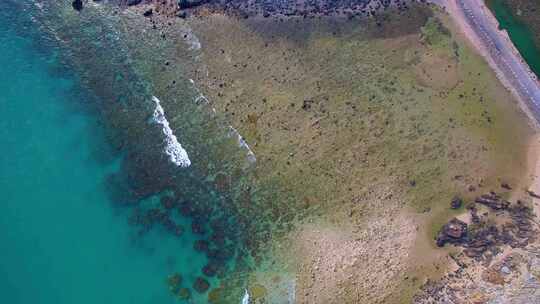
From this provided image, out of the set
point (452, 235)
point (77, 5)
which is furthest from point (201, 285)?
point (77, 5)

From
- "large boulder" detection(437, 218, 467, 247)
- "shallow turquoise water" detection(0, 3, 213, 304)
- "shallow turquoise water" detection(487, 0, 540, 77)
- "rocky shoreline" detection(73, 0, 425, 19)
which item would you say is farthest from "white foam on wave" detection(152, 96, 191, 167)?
"shallow turquoise water" detection(487, 0, 540, 77)

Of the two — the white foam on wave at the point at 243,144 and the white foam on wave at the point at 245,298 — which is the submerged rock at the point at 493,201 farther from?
the white foam on wave at the point at 245,298

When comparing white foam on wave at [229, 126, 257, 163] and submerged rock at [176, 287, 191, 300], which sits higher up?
white foam on wave at [229, 126, 257, 163]

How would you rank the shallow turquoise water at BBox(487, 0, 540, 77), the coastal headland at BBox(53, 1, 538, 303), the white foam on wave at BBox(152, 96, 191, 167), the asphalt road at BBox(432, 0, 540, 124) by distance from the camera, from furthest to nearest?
the shallow turquoise water at BBox(487, 0, 540, 77) → the asphalt road at BBox(432, 0, 540, 124) → the white foam on wave at BBox(152, 96, 191, 167) → the coastal headland at BBox(53, 1, 538, 303)

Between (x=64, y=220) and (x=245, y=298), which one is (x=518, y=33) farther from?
(x=64, y=220)

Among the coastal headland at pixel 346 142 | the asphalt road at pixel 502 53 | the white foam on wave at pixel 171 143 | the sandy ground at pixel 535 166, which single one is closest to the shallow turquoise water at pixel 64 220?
the coastal headland at pixel 346 142

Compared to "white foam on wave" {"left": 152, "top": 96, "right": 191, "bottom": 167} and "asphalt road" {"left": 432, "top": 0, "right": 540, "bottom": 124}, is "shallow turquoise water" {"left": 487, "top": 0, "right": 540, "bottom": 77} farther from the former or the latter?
A: "white foam on wave" {"left": 152, "top": 96, "right": 191, "bottom": 167}

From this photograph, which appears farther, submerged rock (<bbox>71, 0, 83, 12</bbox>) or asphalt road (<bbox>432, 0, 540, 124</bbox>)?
submerged rock (<bbox>71, 0, 83, 12</bbox>)

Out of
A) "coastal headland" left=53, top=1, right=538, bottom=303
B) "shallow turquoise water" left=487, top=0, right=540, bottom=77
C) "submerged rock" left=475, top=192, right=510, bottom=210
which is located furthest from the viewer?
"shallow turquoise water" left=487, top=0, right=540, bottom=77
